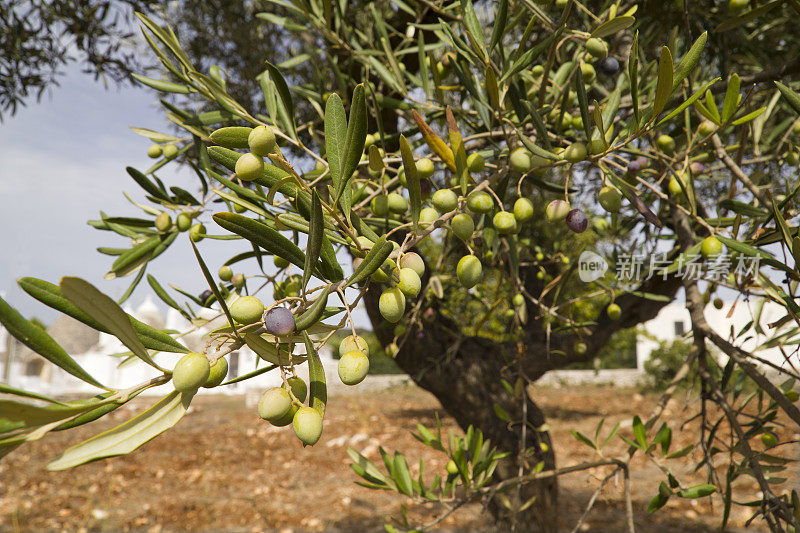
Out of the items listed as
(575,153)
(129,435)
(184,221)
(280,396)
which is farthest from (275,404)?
(184,221)

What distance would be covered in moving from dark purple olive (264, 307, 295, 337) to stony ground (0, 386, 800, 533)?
324 centimetres

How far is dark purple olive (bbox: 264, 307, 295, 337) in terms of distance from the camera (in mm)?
469

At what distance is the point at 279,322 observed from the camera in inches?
18.6

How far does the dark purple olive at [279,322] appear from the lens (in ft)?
1.54

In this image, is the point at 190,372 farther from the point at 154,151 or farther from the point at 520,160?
the point at 154,151

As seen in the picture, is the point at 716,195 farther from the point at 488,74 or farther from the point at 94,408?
the point at 94,408

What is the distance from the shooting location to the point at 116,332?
16.7 inches

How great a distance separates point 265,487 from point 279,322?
589 cm

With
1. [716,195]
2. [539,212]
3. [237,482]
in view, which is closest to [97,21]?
[539,212]

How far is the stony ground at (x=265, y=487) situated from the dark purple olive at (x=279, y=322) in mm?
3240

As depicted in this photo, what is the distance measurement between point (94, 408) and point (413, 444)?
7.23 meters

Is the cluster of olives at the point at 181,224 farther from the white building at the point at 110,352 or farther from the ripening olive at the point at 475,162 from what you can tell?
the white building at the point at 110,352

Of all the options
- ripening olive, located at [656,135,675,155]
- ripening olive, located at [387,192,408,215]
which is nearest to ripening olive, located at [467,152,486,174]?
ripening olive, located at [387,192,408,215]

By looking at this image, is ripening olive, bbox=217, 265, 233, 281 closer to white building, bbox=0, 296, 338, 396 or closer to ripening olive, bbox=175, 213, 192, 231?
ripening olive, bbox=175, 213, 192, 231
